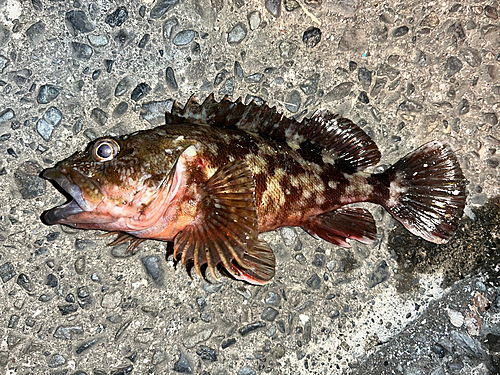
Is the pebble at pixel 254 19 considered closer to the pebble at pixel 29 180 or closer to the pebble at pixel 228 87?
the pebble at pixel 228 87

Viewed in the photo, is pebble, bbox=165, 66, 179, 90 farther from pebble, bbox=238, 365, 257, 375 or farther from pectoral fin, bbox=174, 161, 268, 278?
pebble, bbox=238, 365, 257, 375

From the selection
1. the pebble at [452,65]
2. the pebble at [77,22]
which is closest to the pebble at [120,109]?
the pebble at [77,22]

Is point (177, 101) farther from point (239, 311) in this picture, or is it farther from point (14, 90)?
point (239, 311)

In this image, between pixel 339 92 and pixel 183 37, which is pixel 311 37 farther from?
pixel 183 37

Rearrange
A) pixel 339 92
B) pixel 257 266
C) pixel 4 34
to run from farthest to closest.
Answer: pixel 339 92, pixel 4 34, pixel 257 266

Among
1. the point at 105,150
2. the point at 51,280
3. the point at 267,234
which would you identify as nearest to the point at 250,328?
the point at 267,234

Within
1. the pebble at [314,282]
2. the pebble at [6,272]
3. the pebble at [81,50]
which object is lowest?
the pebble at [6,272]

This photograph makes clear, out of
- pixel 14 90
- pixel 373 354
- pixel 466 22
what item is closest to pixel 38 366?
pixel 14 90

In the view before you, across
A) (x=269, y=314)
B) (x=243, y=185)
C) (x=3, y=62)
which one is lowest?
(x=269, y=314)
